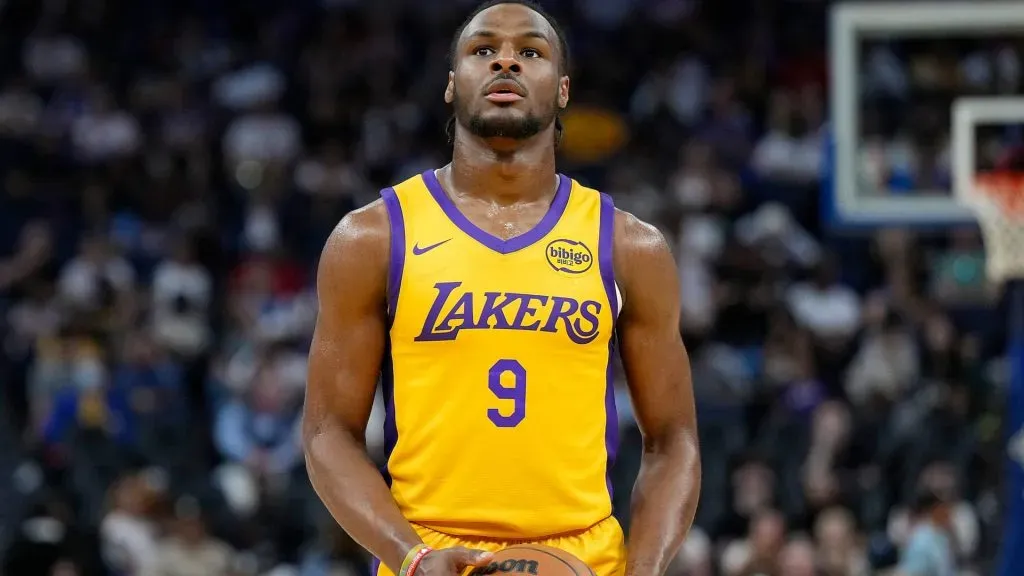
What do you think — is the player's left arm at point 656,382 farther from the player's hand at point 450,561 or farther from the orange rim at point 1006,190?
the orange rim at point 1006,190

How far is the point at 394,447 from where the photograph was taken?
4094mm

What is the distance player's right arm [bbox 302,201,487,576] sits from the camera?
13.1ft

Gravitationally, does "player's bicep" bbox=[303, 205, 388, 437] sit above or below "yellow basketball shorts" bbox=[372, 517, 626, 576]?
above

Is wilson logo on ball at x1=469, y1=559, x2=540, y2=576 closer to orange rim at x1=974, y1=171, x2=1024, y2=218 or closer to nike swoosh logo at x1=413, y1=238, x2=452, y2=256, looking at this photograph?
nike swoosh logo at x1=413, y1=238, x2=452, y2=256

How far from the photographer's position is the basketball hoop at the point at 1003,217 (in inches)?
355

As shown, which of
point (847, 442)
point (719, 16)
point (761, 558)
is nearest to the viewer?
point (761, 558)

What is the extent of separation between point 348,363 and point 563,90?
906 millimetres

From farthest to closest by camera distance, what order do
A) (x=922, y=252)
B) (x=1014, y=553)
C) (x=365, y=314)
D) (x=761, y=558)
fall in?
(x=922, y=252) → (x=761, y=558) → (x=1014, y=553) → (x=365, y=314)

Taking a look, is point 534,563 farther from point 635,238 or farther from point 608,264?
point 635,238

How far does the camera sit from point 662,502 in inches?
162

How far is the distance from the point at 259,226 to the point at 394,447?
32.6 feet

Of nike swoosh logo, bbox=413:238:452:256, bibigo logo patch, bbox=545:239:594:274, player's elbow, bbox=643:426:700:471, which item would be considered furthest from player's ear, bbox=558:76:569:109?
player's elbow, bbox=643:426:700:471

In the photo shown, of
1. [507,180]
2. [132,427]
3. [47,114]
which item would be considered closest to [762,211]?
[132,427]

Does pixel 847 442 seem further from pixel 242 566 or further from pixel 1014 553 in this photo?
pixel 242 566
